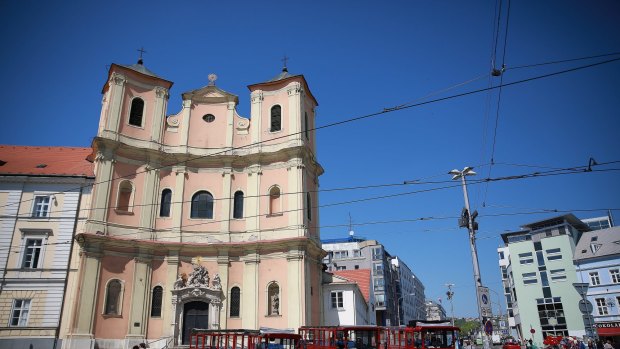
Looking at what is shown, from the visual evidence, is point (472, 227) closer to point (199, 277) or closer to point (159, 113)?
point (199, 277)

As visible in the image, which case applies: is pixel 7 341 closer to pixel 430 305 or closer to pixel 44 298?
pixel 44 298

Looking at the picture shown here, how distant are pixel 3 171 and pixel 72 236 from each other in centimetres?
619

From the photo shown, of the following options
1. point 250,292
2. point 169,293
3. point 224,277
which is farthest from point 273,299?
point 169,293

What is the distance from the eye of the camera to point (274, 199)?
107 feet

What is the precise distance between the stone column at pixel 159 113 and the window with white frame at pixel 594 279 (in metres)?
41.5

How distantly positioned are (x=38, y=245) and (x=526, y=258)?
48362mm

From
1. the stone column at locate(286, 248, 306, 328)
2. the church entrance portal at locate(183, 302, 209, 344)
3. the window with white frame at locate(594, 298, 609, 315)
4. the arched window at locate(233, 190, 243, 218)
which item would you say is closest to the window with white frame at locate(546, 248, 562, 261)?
the window with white frame at locate(594, 298, 609, 315)

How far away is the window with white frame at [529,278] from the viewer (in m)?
50.6

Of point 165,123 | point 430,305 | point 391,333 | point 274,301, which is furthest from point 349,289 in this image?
point 430,305

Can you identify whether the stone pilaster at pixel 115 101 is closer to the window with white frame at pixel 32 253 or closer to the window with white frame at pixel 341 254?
the window with white frame at pixel 32 253

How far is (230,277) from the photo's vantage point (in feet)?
100

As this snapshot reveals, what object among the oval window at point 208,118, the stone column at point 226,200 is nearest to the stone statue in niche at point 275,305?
the stone column at point 226,200

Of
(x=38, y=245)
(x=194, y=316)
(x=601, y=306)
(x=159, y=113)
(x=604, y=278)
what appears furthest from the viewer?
(x=604, y=278)

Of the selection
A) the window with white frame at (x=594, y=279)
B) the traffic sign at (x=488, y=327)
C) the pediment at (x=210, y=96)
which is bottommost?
the traffic sign at (x=488, y=327)
